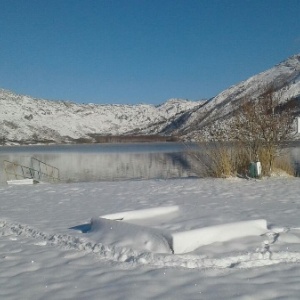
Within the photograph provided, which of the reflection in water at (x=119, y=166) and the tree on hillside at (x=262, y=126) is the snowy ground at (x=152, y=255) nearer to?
the tree on hillside at (x=262, y=126)

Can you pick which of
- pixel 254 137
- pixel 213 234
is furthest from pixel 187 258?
pixel 254 137

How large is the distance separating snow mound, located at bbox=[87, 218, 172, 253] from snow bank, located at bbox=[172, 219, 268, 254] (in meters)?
0.17

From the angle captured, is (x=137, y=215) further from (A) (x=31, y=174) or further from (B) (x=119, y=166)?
(B) (x=119, y=166)

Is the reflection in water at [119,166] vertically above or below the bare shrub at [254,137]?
below

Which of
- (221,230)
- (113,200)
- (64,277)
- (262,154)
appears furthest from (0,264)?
(262,154)

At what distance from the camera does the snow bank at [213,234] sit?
5.29 m

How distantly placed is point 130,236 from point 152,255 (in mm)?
721

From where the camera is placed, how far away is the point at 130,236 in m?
5.78

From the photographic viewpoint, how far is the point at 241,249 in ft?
17.4

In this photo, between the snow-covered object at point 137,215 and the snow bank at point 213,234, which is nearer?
the snow bank at point 213,234

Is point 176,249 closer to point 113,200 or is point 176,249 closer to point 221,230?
point 221,230

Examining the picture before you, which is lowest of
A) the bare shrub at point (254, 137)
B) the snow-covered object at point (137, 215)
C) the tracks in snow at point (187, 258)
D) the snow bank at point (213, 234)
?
the tracks in snow at point (187, 258)

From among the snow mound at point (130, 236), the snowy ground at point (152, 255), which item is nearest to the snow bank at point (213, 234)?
the snowy ground at point (152, 255)

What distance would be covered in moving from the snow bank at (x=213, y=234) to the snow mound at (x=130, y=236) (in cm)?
17
